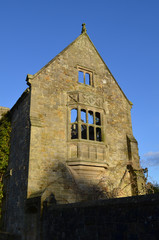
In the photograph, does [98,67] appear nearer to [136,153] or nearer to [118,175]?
[136,153]

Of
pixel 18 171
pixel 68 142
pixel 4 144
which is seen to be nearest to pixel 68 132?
pixel 68 142

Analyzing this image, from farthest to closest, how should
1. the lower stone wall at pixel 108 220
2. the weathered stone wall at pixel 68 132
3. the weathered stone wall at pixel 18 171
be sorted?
1. the weathered stone wall at pixel 68 132
2. the weathered stone wall at pixel 18 171
3. the lower stone wall at pixel 108 220

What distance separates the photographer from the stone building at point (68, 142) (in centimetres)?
1142

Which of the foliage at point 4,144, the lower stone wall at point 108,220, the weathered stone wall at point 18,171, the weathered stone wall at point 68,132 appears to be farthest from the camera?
the foliage at point 4,144

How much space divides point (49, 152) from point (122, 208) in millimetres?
6732

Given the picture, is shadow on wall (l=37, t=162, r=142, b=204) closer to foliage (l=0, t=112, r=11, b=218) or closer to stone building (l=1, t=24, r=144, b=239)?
stone building (l=1, t=24, r=144, b=239)

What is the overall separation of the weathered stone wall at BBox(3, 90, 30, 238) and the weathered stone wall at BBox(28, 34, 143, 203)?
706 millimetres

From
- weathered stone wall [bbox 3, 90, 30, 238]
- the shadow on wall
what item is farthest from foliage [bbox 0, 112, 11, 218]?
the shadow on wall

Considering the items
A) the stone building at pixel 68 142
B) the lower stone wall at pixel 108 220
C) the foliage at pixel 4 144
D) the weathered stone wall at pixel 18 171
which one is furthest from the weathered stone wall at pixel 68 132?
the foliage at pixel 4 144

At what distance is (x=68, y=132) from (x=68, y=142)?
0.56 meters

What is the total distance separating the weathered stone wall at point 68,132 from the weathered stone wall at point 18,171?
0.71 metres

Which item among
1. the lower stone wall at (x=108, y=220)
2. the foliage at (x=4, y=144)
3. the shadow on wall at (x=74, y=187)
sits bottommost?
the lower stone wall at (x=108, y=220)

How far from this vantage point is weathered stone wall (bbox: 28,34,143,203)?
11.5 m

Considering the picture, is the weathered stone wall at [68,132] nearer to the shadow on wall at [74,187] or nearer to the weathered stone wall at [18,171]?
the shadow on wall at [74,187]
